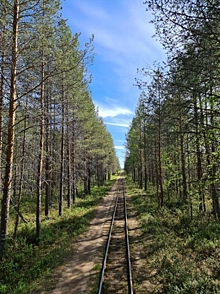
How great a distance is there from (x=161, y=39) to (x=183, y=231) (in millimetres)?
9300

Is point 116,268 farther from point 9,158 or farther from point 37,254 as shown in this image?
point 9,158

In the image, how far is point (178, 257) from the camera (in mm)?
8031

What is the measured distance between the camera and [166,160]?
2041 cm

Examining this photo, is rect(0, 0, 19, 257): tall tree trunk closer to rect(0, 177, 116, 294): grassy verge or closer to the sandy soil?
rect(0, 177, 116, 294): grassy verge

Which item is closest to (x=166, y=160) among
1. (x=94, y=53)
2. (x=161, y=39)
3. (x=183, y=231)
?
(x=183, y=231)

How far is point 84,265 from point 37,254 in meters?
2.56

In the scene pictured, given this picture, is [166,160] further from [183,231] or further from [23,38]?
[23,38]

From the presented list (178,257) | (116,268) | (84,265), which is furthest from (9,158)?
(178,257)

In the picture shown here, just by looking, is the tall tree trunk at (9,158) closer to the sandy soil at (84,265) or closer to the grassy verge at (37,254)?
the grassy verge at (37,254)

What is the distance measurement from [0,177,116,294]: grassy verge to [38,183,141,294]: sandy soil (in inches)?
14.9

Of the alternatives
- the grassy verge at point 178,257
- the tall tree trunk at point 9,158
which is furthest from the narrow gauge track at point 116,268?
the tall tree trunk at point 9,158

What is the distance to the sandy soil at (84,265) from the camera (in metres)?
6.50

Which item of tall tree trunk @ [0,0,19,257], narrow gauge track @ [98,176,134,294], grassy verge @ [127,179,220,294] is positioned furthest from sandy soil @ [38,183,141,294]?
tall tree trunk @ [0,0,19,257]

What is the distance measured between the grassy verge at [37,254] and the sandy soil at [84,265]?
377 millimetres
